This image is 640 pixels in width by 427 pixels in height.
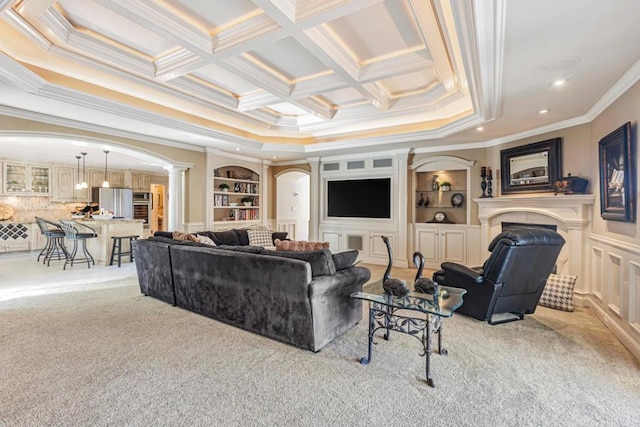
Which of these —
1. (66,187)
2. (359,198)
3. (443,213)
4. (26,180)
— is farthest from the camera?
(66,187)

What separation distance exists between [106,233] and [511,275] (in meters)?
6.97

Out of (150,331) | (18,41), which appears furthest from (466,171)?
(18,41)

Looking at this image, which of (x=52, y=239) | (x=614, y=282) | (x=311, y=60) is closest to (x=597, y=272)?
(x=614, y=282)

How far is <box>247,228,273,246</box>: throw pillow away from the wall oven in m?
5.57

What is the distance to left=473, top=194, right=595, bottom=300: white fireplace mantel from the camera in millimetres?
3980

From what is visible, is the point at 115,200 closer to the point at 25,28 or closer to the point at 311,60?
the point at 25,28

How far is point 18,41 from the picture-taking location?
307 centimetres

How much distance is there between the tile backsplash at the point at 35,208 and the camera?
26.7ft

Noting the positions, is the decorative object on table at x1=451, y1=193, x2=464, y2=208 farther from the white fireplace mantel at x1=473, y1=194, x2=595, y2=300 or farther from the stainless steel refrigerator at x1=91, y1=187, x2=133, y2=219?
the stainless steel refrigerator at x1=91, y1=187, x2=133, y2=219

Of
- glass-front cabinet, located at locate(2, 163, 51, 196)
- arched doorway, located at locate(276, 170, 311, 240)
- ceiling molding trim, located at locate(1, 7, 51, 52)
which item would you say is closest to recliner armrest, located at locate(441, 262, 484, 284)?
ceiling molding trim, located at locate(1, 7, 51, 52)

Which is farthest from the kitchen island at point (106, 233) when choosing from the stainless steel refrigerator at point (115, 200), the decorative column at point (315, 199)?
the decorative column at point (315, 199)

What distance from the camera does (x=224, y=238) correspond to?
561cm

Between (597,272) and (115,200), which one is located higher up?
(115,200)

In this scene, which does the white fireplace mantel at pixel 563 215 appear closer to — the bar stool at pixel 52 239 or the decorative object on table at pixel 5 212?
the bar stool at pixel 52 239
